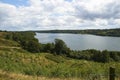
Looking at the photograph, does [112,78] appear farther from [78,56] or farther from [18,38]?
[18,38]

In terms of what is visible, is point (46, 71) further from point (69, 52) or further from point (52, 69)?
point (69, 52)

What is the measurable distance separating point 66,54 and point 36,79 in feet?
332

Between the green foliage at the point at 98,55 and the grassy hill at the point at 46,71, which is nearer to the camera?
the grassy hill at the point at 46,71

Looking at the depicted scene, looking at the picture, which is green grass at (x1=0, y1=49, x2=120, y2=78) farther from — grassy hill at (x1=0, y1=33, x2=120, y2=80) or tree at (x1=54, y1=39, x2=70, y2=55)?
tree at (x1=54, y1=39, x2=70, y2=55)

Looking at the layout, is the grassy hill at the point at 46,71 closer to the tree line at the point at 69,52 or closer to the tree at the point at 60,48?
the tree line at the point at 69,52

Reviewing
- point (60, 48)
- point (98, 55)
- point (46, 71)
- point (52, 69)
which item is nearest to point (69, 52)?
point (60, 48)

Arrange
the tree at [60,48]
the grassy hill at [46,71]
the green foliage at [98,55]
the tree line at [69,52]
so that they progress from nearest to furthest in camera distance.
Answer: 1. the grassy hill at [46,71]
2. the green foliage at [98,55]
3. the tree line at [69,52]
4. the tree at [60,48]

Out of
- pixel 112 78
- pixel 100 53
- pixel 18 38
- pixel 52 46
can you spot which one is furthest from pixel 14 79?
pixel 18 38

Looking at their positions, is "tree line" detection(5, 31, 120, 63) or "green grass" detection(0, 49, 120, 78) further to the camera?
"tree line" detection(5, 31, 120, 63)

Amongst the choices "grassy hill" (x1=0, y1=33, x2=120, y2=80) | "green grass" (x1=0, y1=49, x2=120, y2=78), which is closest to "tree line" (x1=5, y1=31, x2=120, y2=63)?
"green grass" (x1=0, y1=49, x2=120, y2=78)

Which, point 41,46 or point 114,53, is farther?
point 41,46

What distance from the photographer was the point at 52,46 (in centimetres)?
11631

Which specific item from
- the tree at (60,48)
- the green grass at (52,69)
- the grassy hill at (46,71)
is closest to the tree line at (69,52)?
the tree at (60,48)

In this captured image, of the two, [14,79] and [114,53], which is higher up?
[14,79]
